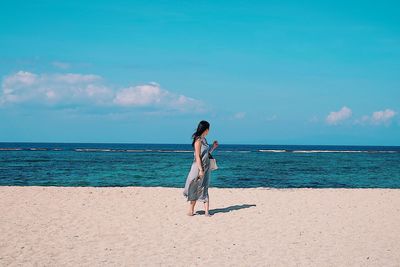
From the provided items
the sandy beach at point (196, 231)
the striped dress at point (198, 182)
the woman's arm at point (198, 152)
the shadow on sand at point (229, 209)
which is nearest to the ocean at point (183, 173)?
the sandy beach at point (196, 231)

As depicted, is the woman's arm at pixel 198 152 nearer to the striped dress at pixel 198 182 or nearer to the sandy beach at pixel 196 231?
the striped dress at pixel 198 182

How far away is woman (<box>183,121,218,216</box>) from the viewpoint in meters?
10.1

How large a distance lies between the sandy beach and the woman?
0.61 metres

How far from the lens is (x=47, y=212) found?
11125mm

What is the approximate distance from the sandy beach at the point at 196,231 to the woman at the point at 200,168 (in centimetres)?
61

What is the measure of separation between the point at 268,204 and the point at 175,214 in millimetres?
3318

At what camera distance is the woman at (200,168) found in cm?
1015

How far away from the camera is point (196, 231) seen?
29.1 feet

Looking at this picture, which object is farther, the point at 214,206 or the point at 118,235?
the point at 214,206

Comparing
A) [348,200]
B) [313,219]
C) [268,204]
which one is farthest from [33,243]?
[348,200]

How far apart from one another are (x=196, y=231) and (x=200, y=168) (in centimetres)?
186

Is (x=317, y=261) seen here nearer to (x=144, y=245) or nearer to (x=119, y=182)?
(x=144, y=245)

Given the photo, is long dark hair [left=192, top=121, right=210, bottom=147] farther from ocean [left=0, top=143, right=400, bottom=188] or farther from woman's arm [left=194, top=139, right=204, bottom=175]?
ocean [left=0, top=143, right=400, bottom=188]

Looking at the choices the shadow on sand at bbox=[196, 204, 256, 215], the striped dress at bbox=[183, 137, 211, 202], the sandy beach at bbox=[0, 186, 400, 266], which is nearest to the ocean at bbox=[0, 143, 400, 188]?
the sandy beach at bbox=[0, 186, 400, 266]
